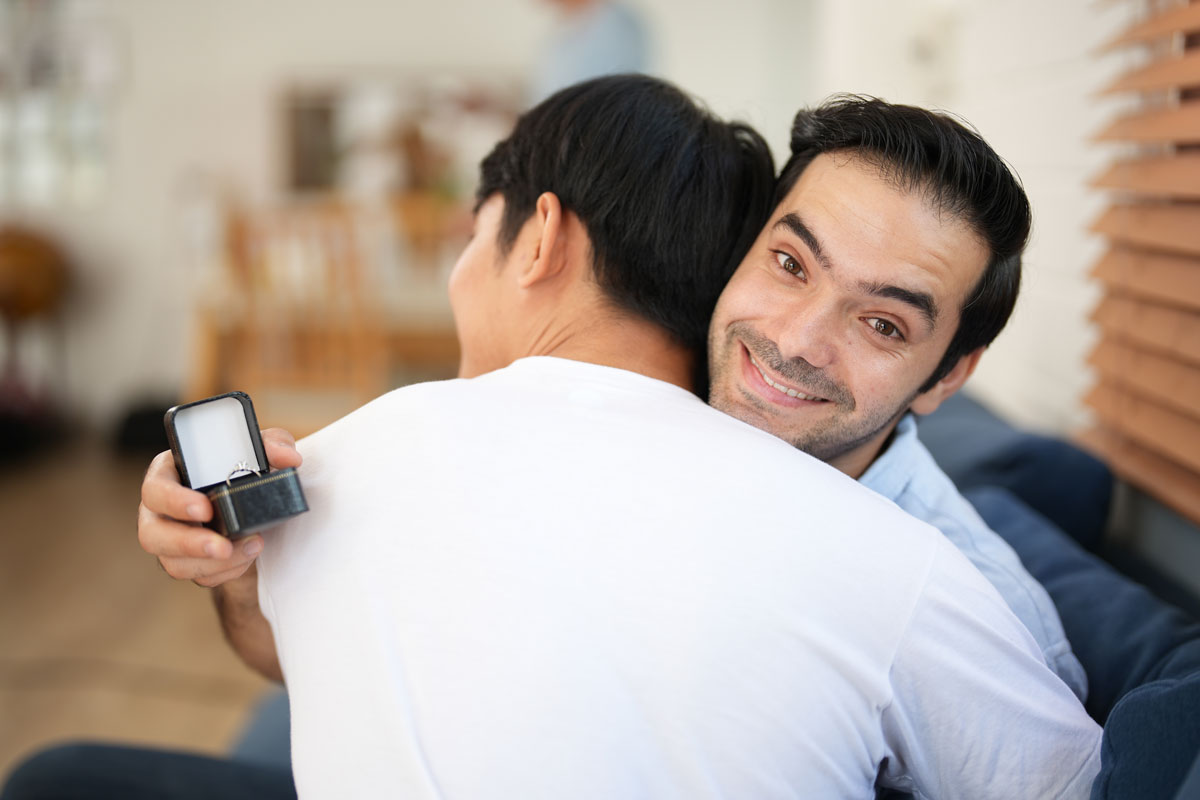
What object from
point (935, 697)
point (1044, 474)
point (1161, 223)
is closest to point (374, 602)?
point (935, 697)

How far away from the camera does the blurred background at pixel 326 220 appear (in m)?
1.36

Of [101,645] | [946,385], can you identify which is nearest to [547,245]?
[946,385]

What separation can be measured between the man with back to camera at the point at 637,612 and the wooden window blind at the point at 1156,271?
59 cm

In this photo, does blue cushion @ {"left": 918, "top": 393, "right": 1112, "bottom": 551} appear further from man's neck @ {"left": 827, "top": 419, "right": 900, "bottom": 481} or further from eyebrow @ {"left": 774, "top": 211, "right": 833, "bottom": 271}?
eyebrow @ {"left": 774, "top": 211, "right": 833, "bottom": 271}

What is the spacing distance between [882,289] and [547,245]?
1.01 ft

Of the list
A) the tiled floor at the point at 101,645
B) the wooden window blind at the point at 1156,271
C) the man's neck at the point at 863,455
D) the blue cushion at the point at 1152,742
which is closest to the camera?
the blue cushion at the point at 1152,742

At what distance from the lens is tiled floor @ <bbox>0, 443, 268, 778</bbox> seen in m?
2.46

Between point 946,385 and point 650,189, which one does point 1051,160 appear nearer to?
point 946,385

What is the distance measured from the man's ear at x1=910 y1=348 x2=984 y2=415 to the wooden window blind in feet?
1.06

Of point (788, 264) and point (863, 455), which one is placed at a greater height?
point (788, 264)

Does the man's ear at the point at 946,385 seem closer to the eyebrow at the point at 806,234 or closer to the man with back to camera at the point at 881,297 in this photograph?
the man with back to camera at the point at 881,297

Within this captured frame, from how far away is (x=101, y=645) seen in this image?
9.27 ft

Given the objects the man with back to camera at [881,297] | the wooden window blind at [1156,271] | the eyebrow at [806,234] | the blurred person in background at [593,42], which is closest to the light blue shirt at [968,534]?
the man with back to camera at [881,297]

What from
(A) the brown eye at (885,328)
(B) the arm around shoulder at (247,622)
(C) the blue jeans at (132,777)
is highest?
(A) the brown eye at (885,328)
